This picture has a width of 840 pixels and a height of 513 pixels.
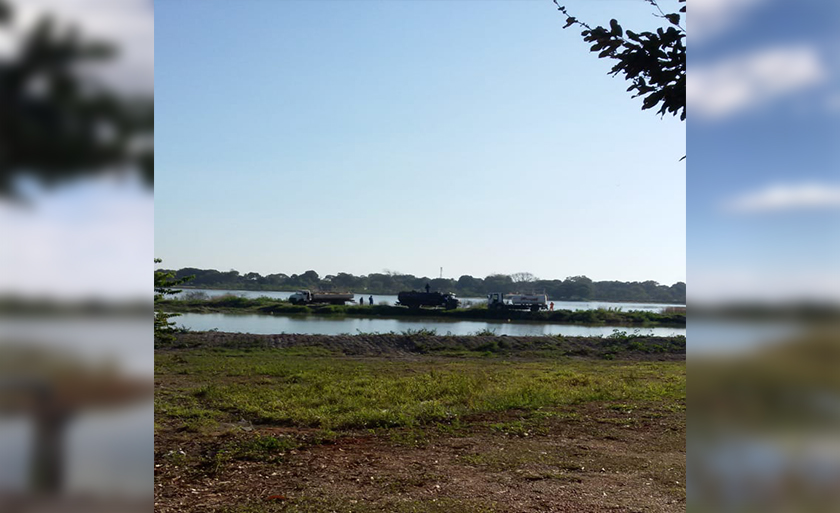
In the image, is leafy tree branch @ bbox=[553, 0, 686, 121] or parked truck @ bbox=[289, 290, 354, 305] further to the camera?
parked truck @ bbox=[289, 290, 354, 305]

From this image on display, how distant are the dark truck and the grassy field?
33.1 m

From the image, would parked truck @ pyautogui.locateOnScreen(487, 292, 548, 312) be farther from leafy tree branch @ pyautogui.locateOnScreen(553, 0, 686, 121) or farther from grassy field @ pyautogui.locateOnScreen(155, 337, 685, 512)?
leafy tree branch @ pyautogui.locateOnScreen(553, 0, 686, 121)

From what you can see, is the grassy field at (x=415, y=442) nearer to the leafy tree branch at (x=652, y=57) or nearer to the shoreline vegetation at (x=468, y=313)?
the leafy tree branch at (x=652, y=57)

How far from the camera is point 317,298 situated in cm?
4997

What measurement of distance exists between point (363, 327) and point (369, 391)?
2324cm

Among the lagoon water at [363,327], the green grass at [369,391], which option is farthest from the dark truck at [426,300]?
the green grass at [369,391]

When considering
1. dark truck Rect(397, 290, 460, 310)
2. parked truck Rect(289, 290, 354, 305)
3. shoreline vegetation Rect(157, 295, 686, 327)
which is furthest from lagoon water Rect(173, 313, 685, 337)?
parked truck Rect(289, 290, 354, 305)

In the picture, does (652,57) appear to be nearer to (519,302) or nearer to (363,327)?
(363,327)

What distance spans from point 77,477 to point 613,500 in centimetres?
458

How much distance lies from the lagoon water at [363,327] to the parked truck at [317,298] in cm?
595

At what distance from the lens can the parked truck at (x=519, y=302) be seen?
45844 mm

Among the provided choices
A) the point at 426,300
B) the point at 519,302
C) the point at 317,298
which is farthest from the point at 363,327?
the point at 317,298

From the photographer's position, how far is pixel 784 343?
1020mm

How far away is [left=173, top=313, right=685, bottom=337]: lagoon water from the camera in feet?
96.1
